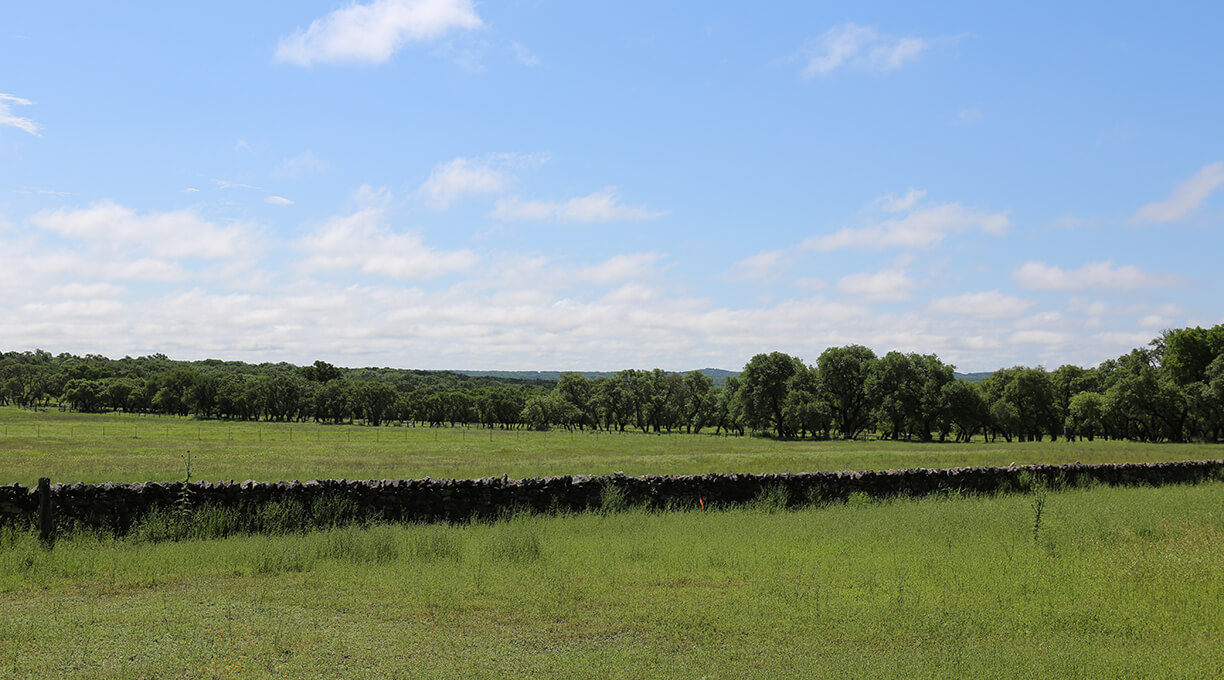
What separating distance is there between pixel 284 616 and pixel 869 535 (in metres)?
10.3

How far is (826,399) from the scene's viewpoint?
88.6 meters

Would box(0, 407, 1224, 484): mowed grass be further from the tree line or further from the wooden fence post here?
the tree line

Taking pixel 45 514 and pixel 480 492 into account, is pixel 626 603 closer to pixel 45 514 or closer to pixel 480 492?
pixel 480 492

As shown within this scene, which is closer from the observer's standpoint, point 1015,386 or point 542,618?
point 542,618

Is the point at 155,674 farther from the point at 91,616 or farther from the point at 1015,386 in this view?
the point at 1015,386

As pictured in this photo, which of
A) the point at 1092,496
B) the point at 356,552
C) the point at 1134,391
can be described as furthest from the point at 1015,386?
the point at 356,552

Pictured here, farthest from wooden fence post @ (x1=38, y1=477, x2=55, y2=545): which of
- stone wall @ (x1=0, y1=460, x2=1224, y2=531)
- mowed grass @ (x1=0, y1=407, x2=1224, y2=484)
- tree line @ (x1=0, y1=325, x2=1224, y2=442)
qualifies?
tree line @ (x1=0, y1=325, x2=1224, y2=442)

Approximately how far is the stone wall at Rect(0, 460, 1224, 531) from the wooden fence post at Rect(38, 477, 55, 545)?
639mm

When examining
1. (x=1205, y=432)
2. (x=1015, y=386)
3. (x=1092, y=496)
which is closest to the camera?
(x=1092, y=496)

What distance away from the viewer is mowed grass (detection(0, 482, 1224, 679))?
6977 mm

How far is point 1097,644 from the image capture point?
25.3ft

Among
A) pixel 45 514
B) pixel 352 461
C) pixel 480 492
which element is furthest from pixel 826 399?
pixel 45 514

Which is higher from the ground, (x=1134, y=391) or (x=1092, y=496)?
(x=1134, y=391)

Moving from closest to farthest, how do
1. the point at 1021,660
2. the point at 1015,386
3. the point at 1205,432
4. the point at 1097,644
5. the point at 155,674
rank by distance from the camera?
the point at 155,674 < the point at 1021,660 < the point at 1097,644 < the point at 1205,432 < the point at 1015,386
